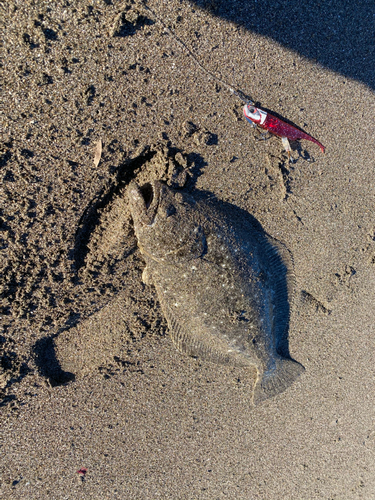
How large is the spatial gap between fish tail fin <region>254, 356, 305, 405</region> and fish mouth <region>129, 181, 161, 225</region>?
5.95ft

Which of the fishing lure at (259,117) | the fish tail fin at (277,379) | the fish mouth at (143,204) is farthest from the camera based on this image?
the fish tail fin at (277,379)

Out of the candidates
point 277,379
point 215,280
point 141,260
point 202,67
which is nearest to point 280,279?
point 215,280

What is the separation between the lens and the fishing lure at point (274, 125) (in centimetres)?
217

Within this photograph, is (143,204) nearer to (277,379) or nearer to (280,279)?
(280,279)

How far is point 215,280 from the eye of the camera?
7.31 ft

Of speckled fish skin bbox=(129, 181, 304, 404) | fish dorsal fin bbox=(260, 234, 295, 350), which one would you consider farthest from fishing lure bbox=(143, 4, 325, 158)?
fish dorsal fin bbox=(260, 234, 295, 350)

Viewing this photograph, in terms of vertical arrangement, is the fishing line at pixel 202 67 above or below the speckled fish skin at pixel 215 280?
above

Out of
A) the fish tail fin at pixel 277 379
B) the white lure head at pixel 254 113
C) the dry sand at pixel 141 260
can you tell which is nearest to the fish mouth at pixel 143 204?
the dry sand at pixel 141 260

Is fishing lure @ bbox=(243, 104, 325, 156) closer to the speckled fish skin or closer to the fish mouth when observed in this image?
the speckled fish skin

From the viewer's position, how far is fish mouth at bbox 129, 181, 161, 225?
2.02 meters

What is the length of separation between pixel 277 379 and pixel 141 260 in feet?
5.75

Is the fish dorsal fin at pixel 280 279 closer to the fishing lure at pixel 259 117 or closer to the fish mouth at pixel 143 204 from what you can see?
the fishing lure at pixel 259 117

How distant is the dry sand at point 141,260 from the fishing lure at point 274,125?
8 cm

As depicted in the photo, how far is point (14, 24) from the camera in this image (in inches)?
73.7
